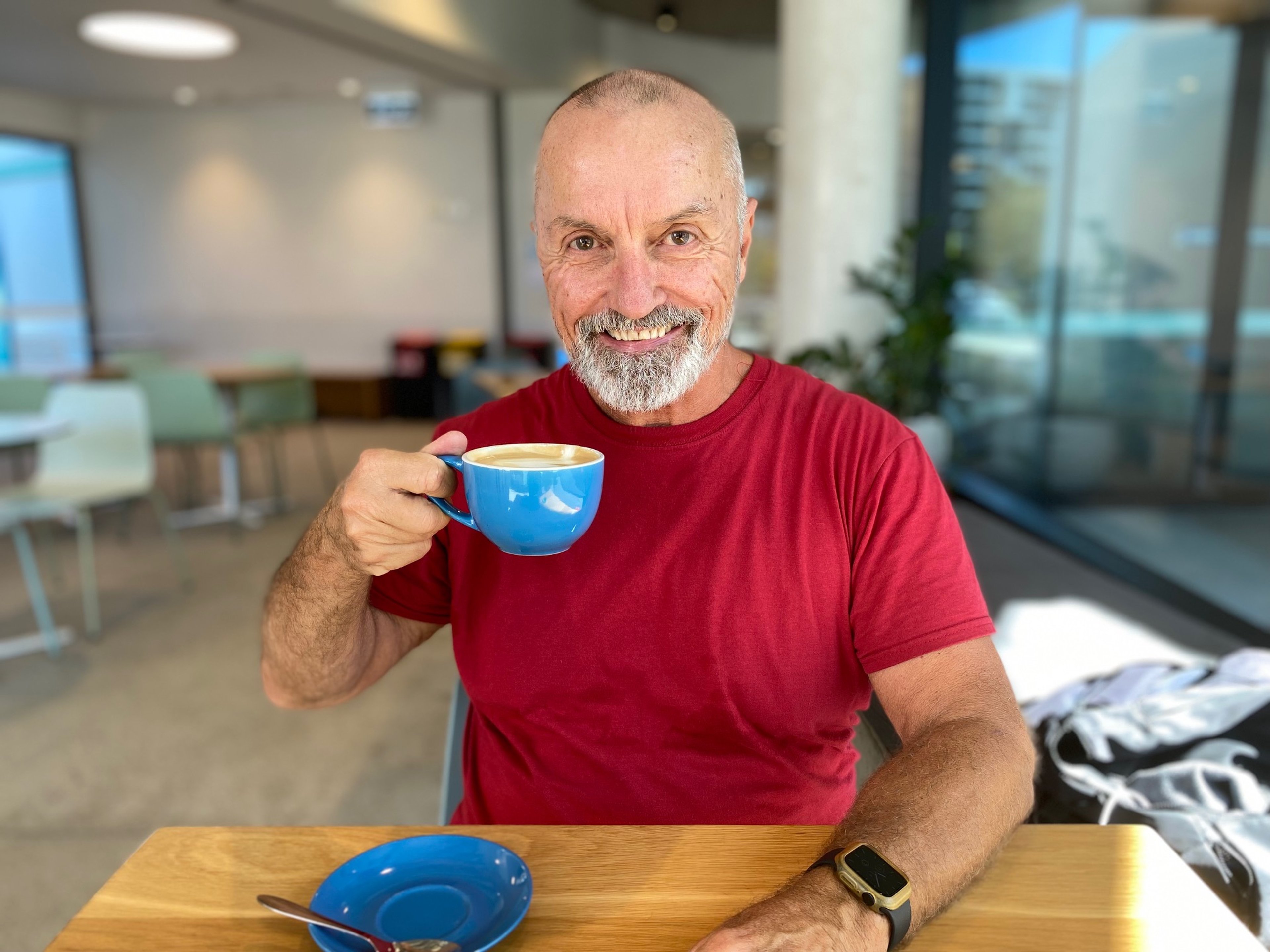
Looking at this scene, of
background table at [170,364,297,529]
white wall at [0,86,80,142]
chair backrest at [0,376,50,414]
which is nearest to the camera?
chair backrest at [0,376,50,414]

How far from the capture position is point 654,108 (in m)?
1.12

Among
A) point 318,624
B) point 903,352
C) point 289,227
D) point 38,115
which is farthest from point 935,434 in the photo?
point 38,115

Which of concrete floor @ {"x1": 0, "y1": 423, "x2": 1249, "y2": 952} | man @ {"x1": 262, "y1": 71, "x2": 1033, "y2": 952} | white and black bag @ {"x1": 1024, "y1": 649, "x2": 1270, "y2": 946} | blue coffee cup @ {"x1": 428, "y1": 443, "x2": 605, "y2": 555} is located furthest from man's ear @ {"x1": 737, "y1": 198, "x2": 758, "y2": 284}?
white and black bag @ {"x1": 1024, "y1": 649, "x2": 1270, "y2": 946}

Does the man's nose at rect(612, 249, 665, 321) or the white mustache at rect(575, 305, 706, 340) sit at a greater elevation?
the man's nose at rect(612, 249, 665, 321)

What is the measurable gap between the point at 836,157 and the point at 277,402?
370cm

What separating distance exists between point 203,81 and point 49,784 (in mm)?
Result: 7672

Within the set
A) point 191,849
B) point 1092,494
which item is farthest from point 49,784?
point 1092,494

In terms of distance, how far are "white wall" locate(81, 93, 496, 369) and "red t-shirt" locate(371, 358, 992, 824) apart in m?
8.79

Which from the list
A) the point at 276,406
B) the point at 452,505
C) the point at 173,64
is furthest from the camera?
the point at 173,64

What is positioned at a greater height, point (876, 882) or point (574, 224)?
point (574, 224)

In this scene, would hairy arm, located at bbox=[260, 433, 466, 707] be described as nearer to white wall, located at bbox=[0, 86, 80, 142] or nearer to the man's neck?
the man's neck

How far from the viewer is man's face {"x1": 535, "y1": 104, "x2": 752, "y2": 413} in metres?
1.12

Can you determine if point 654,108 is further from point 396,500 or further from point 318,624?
point 318,624

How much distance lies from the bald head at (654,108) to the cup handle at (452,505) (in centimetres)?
41
